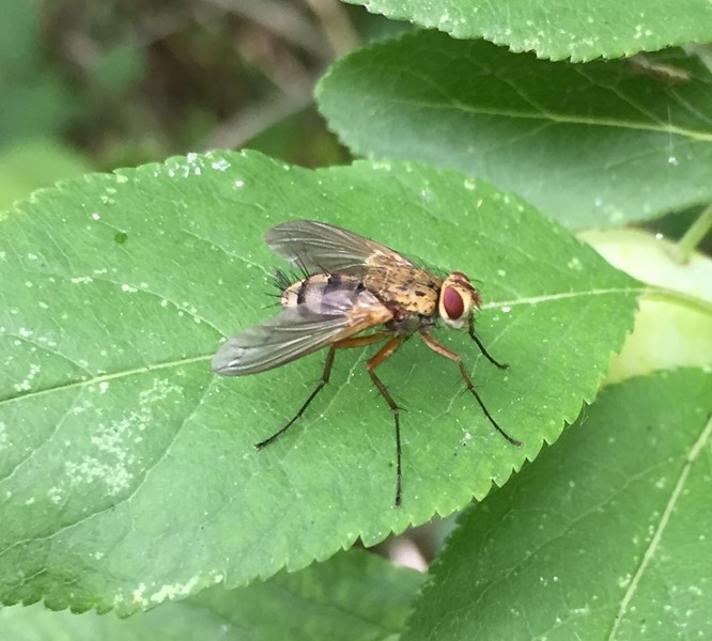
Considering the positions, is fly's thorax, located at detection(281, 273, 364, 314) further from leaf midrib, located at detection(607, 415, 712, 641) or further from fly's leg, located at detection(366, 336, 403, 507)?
Result: leaf midrib, located at detection(607, 415, 712, 641)

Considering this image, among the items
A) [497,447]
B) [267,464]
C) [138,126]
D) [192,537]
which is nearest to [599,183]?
[497,447]

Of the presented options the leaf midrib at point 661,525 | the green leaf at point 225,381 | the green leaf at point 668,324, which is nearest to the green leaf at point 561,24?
the green leaf at point 225,381

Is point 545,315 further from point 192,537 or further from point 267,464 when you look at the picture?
point 192,537

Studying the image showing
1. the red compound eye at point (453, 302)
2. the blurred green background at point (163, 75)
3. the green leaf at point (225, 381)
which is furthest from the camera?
the blurred green background at point (163, 75)

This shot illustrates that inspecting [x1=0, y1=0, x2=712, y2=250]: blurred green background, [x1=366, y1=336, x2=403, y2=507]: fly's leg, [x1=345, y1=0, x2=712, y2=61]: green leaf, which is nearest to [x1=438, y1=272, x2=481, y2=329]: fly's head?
[x1=366, y1=336, x2=403, y2=507]: fly's leg

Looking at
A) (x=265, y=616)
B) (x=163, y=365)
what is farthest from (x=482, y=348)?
(x=265, y=616)

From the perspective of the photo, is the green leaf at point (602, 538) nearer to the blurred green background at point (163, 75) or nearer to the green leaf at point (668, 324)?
the green leaf at point (668, 324)
